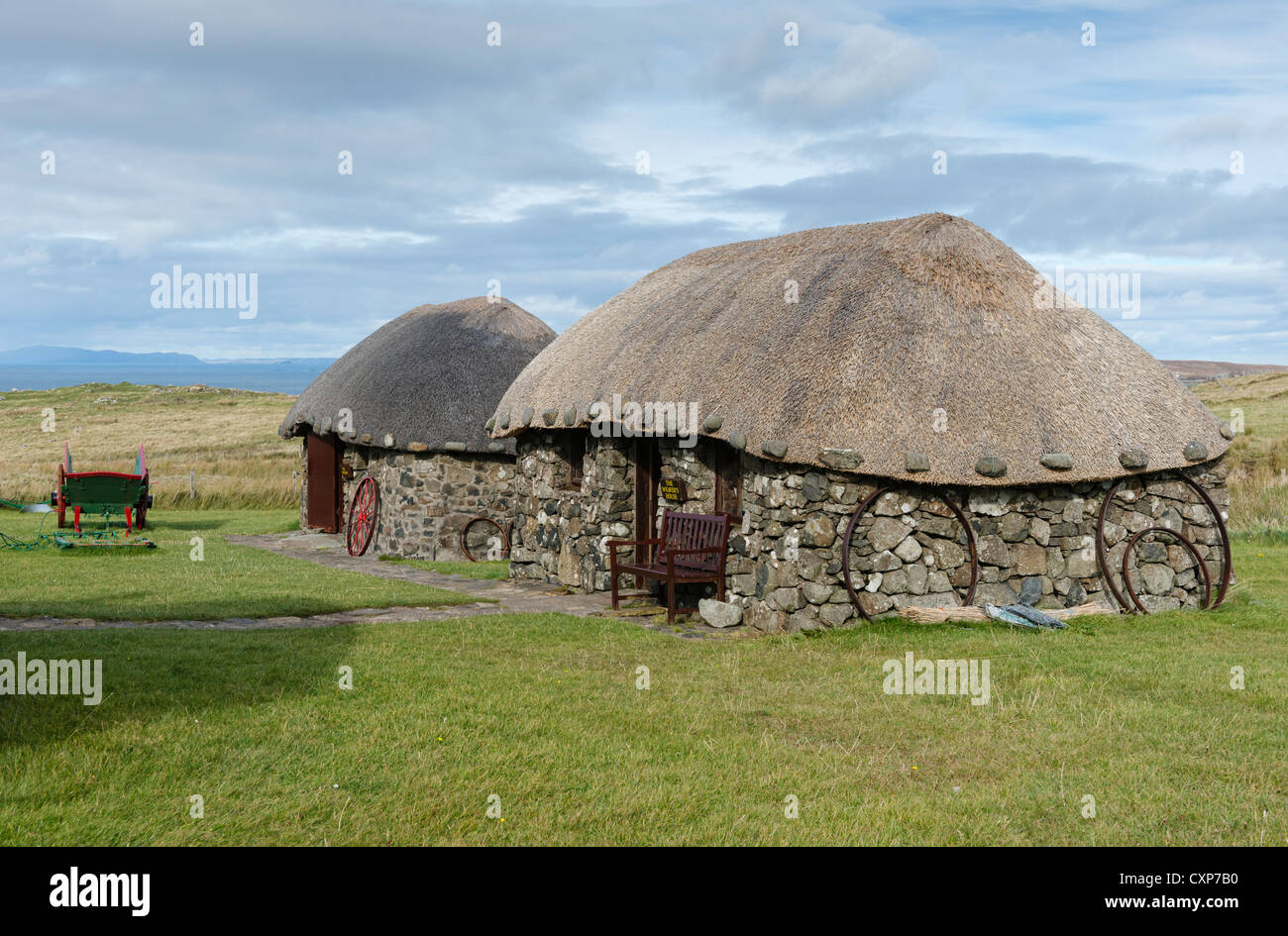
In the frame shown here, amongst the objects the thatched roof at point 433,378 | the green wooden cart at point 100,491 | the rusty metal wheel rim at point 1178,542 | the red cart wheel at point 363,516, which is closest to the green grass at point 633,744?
the rusty metal wheel rim at point 1178,542

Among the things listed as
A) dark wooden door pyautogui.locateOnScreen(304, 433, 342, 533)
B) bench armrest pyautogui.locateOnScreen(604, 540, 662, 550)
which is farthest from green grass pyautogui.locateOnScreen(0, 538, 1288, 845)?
dark wooden door pyautogui.locateOnScreen(304, 433, 342, 533)

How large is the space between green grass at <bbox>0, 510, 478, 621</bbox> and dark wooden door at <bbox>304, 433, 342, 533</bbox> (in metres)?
3.41

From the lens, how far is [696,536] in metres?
12.2

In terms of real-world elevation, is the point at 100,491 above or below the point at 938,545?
above

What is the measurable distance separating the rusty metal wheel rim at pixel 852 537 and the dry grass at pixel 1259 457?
15.9 feet

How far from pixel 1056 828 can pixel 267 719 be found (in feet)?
15.4

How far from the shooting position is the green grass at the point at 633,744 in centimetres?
535

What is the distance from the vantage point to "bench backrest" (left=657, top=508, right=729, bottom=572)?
38.3ft

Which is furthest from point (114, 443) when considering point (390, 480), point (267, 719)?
point (267, 719)

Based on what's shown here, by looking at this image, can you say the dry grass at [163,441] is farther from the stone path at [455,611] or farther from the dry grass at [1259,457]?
the dry grass at [1259,457]

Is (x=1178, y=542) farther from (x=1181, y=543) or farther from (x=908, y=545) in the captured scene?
(x=908, y=545)

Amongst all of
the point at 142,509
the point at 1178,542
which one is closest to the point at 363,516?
the point at 142,509

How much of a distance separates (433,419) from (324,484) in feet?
15.9

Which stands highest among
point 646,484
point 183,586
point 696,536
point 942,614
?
point 646,484
